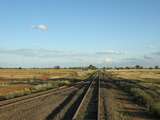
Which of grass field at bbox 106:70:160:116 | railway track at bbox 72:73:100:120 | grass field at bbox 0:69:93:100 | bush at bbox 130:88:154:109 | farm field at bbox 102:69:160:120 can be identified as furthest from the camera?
grass field at bbox 0:69:93:100

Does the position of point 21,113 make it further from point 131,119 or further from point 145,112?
Answer: point 145,112

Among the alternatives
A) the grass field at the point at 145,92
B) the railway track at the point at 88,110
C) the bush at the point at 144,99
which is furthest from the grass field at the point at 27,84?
the bush at the point at 144,99

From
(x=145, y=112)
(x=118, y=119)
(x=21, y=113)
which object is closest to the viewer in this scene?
(x=118, y=119)

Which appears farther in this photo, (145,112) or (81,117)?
(145,112)

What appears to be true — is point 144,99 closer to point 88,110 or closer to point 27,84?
point 88,110

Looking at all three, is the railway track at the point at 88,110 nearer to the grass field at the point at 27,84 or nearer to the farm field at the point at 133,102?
the farm field at the point at 133,102

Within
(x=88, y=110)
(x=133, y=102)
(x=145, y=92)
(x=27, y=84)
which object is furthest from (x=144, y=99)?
(x=27, y=84)

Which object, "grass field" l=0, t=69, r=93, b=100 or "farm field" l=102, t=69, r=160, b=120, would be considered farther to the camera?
"grass field" l=0, t=69, r=93, b=100

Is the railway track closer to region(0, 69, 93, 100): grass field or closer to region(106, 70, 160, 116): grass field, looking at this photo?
region(106, 70, 160, 116): grass field

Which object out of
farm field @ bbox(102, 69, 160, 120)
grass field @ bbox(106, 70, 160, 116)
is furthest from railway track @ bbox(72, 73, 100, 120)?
grass field @ bbox(106, 70, 160, 116)

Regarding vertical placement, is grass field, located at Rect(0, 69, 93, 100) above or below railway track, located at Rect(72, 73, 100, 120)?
above

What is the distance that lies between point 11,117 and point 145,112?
6.60 meters

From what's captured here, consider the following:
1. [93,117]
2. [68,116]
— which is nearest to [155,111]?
[93,117]

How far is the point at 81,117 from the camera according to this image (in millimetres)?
13102
